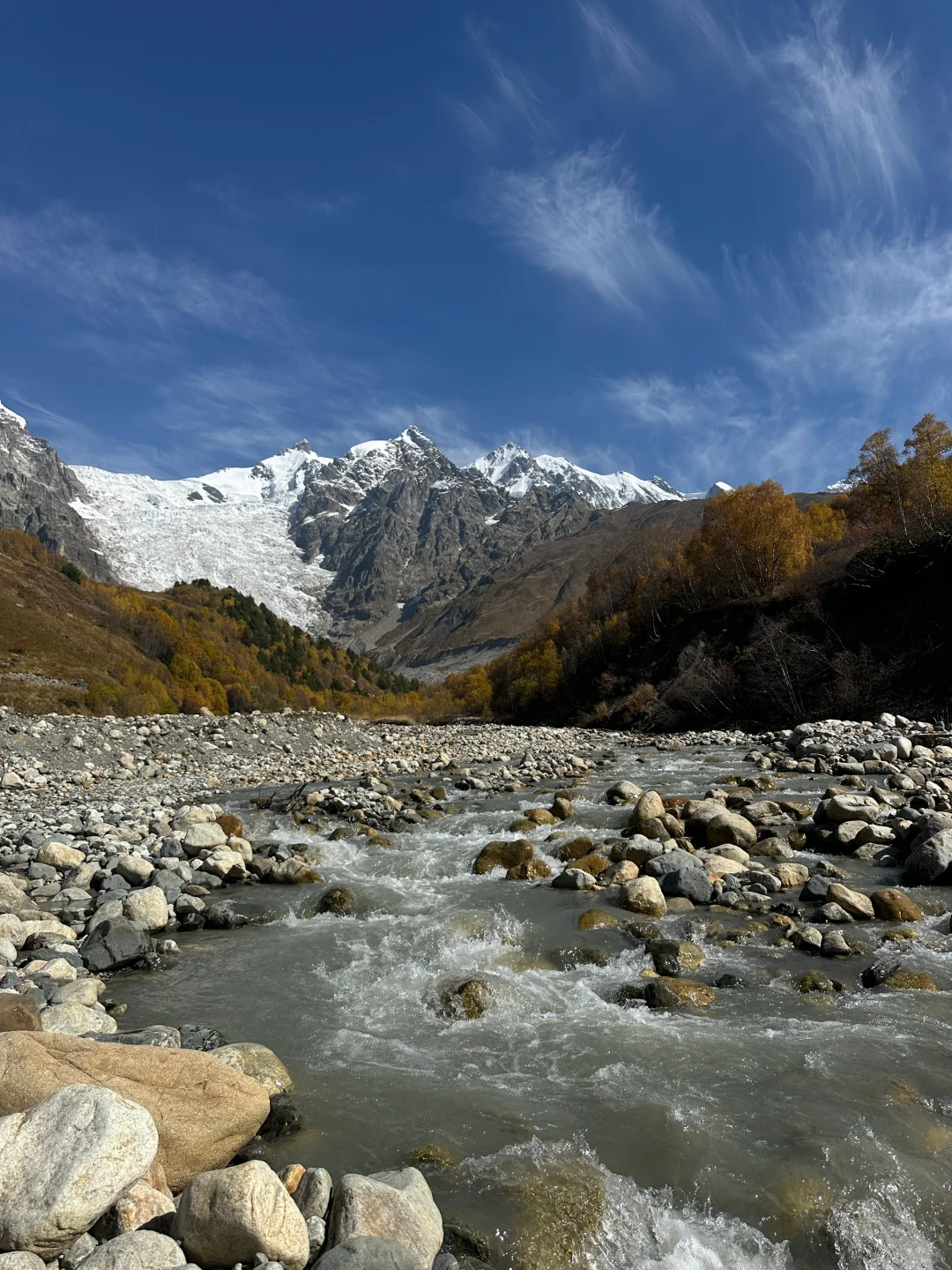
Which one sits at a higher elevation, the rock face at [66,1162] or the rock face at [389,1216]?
the rock face at [66,1162]

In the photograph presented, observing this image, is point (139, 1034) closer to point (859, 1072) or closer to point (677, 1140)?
point (677, 1140)

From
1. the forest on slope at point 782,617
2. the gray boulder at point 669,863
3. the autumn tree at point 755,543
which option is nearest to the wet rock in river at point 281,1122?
the gray boulder at point 669,863

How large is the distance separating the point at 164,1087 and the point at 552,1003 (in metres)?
4.26

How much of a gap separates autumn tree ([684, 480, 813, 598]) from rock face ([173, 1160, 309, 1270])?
2158 inches

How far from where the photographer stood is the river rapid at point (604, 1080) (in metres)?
4.20

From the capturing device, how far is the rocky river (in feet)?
13.9

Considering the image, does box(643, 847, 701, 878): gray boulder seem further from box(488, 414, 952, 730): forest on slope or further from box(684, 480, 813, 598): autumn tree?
box(684, 480, 813, 598): autumn tree

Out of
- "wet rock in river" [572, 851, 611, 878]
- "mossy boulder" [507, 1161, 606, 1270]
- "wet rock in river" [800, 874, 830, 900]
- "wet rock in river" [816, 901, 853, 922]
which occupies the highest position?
"wet rock in river" [800, 874, 830, 900]

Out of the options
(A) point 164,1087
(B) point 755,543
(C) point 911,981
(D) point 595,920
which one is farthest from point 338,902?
(B) point 755,543

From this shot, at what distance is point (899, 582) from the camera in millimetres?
37500

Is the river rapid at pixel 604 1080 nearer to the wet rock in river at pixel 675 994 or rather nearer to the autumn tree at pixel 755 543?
the wet rock in river at pixel 675 994

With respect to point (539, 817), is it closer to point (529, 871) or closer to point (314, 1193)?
point (529, 871)

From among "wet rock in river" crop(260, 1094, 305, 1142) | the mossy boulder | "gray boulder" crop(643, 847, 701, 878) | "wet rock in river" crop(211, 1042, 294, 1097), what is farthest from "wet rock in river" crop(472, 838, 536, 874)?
the mossy boulder

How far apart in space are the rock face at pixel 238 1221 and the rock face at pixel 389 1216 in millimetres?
221
